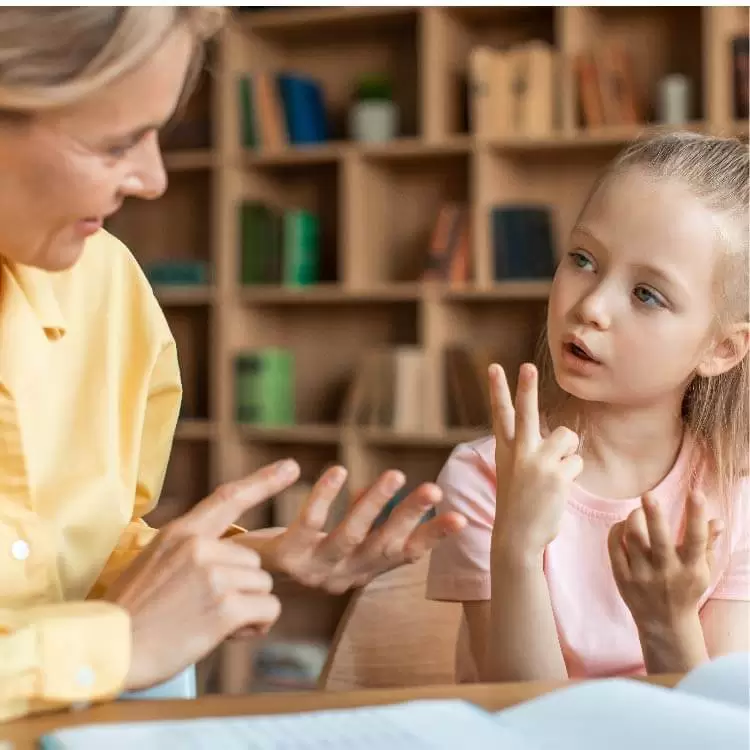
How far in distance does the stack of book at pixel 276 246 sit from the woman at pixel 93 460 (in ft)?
8.02

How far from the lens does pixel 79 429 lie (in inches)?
37.2

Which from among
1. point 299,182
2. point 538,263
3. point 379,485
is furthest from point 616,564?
point 299,182

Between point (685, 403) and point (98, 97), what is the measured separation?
0.66 meters

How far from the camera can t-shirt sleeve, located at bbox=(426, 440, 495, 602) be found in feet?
3.52

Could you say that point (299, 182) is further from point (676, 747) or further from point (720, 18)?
point (676, 747)

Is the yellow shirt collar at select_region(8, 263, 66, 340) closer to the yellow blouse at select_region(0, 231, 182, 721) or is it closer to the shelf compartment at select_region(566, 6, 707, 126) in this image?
the yellow blouse at select_region(0, 231, 182, 721)

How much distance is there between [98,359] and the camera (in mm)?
972

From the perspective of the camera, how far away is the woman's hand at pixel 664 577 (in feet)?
2.87

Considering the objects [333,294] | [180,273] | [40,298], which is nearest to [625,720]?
[40,298]

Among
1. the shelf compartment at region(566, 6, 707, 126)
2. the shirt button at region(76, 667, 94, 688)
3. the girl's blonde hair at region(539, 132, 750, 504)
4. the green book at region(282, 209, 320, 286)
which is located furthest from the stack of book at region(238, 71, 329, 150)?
the shirt button at region(76, 667, 94, 688)

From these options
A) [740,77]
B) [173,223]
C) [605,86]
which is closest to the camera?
[740,77]

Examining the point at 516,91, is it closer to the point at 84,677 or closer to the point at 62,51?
the point at 62,51

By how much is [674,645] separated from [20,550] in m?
0.53

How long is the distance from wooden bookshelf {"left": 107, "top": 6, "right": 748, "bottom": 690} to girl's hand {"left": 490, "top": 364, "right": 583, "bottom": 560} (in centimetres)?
220
